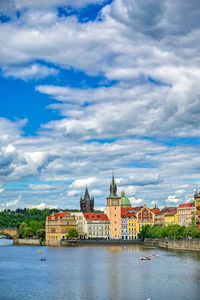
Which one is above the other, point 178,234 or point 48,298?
point 178,234

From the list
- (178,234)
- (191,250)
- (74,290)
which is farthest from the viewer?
(178,234)

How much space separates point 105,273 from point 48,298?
26347 mm

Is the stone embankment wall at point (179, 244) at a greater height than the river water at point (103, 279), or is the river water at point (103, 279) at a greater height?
the stone embankment wall at point (179, 244)

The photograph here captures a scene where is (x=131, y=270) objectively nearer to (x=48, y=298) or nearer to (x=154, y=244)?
(x=48, y=298)

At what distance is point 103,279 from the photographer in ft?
287

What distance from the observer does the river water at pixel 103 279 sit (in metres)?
72.2

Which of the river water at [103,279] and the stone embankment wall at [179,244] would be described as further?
the stone embankment wall at [179,244]

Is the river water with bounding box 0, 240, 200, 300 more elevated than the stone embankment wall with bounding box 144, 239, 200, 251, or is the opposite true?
the stone embankment wall with bounding box 144, 239, 200, 251

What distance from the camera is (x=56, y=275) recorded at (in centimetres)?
9456

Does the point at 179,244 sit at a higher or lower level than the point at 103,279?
higher

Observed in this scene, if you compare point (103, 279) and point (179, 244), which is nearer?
point (103, 279)

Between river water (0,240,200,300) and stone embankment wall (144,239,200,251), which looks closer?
river water (0,240,200,300)

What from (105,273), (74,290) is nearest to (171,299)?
(74,290)

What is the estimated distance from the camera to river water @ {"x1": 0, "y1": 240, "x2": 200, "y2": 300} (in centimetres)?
7225
